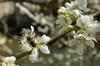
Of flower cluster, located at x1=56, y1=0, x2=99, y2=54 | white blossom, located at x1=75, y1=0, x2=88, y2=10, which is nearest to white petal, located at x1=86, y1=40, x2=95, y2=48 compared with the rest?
flower cluster, located at x1=56, y1=0, x2=99, y2=54

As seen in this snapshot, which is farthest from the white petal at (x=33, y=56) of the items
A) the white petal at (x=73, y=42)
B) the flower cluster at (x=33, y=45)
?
the white petal at (x=73, y=42)

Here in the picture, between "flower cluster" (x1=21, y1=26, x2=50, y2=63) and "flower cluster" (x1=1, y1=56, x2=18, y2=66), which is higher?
"flower cluster" (x1=21, y1=26, x2=50, y2=63)

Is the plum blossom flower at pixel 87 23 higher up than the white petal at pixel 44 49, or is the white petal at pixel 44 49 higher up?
the plum blossom flower at pixel 87 23

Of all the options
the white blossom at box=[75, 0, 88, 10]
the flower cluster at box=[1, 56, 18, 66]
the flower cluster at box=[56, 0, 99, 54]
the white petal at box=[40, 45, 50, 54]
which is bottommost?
the flower cluster at box=[1, 56, 18, 66]

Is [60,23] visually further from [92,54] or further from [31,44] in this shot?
[92,54]

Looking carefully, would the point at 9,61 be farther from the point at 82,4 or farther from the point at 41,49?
the point at 82,4

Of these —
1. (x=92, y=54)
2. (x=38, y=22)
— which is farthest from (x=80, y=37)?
(x=38, y=22)

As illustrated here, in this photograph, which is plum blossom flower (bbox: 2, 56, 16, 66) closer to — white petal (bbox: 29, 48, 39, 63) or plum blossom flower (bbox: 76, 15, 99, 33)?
white petal (bbox: 29, 48, 39, 63)

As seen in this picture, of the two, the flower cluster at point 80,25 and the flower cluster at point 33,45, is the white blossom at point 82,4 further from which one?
the flower cluster at point 33,45

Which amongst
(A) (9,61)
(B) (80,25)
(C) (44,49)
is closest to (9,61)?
(A) (9,61)

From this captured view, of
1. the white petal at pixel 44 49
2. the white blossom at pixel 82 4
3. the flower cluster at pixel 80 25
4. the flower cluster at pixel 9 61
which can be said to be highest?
the white blossom at pixel 82 4
